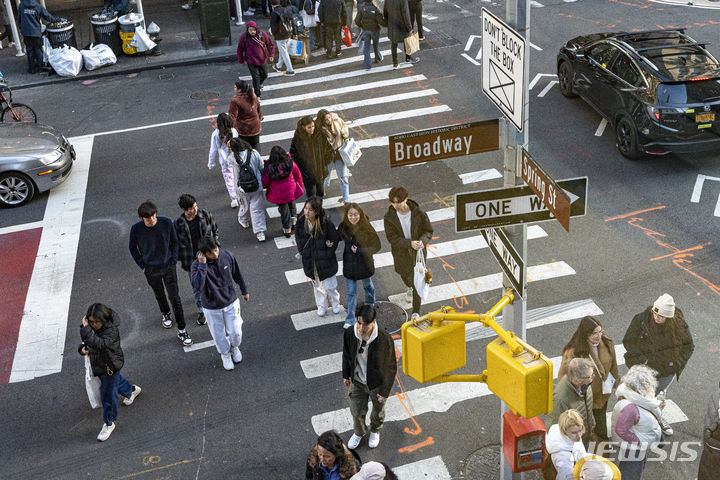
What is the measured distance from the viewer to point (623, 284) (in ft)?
37.4

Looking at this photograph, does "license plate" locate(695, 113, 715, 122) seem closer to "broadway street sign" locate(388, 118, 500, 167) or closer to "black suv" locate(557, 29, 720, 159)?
"black suv" locate(557, 29, 720, 159)

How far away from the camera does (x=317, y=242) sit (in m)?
10.4

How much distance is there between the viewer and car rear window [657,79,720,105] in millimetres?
14117

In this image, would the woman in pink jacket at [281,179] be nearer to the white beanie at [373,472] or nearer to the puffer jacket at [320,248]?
the puffer jacket at [320,248]

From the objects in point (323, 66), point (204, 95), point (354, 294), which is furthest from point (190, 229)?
point (323, 66)

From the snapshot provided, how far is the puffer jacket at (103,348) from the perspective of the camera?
867 cm

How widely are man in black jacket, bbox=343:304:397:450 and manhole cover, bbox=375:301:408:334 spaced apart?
2.24m

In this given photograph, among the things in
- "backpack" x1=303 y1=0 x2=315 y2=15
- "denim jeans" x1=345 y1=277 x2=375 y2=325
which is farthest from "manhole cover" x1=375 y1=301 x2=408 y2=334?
"backpack" x1=303 y1=0 x2=315 y2=15

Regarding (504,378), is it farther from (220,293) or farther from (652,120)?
(652,120)

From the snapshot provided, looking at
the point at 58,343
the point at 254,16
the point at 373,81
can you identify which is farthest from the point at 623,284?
the point at 254,16

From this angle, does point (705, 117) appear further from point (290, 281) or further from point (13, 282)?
point (13, 282)

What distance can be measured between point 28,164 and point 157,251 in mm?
5487

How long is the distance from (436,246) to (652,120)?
4.70 metres

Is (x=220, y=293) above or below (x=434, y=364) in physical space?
below
